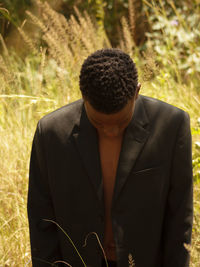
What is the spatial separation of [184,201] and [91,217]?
0.38m

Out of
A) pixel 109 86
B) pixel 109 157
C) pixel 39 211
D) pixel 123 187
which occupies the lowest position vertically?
pixel 39 211

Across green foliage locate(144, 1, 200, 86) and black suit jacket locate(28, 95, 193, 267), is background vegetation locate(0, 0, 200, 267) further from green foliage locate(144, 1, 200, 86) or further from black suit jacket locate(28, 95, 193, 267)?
black suit jacket locate(28, 95, 193, 267)

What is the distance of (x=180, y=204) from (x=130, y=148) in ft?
1.06

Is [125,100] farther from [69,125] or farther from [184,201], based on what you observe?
[184,201]

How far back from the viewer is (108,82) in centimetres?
119

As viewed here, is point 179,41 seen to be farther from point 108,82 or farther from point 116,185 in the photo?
point 108,82

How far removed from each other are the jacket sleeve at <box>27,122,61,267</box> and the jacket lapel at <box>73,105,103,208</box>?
20 cm

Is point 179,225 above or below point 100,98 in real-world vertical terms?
below

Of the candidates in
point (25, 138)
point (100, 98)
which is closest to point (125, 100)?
point (100, 98)

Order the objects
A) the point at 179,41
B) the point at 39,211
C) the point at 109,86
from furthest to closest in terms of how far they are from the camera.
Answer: the point at 179,41
the point at 39,211
the point at 109,86

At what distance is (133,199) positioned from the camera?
60.1 inches

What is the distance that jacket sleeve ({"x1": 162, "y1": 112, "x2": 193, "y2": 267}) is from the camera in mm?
1499

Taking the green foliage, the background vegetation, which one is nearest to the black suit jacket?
the background vegetation

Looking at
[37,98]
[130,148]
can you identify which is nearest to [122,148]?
[130,148]
